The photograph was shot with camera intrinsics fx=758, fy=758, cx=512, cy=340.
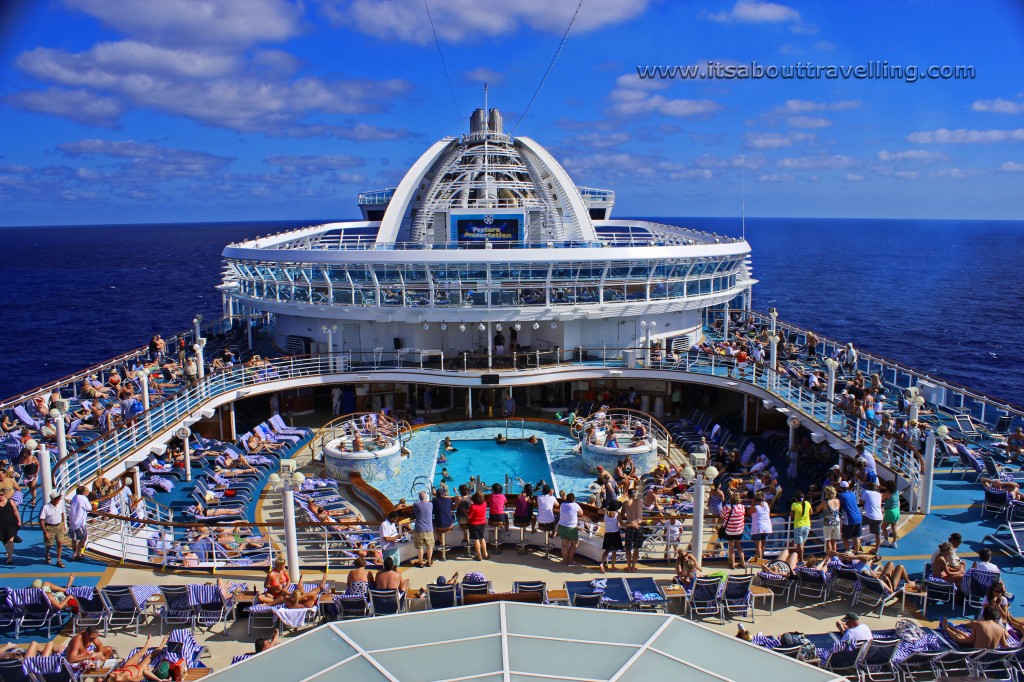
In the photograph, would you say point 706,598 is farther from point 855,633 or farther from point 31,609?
point 31,609

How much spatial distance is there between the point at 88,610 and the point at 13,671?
210 centimetres

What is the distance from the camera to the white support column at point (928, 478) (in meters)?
14.7

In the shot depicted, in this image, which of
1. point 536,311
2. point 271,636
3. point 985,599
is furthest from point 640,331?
point 271,636

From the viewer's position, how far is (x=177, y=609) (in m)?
11.2

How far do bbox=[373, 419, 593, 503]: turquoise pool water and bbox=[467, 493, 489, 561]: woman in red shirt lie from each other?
211 inches

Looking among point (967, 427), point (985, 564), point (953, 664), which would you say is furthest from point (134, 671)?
point (967, 427)

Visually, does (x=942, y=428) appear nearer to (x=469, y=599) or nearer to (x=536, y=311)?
(x=536, y=311)

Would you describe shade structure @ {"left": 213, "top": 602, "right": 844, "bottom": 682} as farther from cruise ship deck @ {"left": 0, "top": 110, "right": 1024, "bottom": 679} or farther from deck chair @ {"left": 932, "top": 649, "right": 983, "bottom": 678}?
deck chair @ {"left": 932, "top": 649, "right": 983, "bottom": 678}

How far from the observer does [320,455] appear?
21641mm

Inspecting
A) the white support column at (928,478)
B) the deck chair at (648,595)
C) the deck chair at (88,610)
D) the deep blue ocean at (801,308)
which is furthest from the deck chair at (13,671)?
the deep blue ocean at (801,308)

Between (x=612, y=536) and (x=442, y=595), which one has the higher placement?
(x=612, y=536)

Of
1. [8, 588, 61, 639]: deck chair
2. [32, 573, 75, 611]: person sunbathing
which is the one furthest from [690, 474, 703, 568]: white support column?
[8, 588, 61, 639]: deck chair

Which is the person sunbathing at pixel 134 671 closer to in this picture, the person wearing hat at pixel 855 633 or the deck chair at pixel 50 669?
the deck chair at pixel 50 669

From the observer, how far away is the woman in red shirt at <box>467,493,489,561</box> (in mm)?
13469
